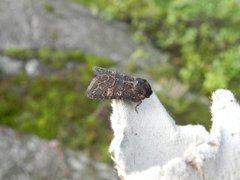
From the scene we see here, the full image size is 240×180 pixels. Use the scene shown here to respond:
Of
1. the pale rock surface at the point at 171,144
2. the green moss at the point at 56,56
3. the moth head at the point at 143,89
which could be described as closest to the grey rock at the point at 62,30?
the green moss at the point at 56,56

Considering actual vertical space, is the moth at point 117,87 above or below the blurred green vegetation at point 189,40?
below

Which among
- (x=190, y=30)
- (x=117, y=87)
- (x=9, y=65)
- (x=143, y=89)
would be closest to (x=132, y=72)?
(x=190, y=30)

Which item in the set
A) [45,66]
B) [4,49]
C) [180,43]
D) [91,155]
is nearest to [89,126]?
[91,155]

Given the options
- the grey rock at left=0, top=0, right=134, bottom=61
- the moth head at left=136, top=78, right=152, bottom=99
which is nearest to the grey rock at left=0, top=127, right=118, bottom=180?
the grey rock at left=0, top=0, right=134, bottom=61

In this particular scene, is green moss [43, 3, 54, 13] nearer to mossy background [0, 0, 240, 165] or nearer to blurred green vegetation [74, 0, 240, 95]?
mossy background [0, 0, 240, 165]

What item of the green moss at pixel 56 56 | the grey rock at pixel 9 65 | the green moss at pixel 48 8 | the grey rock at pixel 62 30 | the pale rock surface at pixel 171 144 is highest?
the green moss at pixel 48 8

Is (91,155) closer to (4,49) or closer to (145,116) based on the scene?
(4,49)

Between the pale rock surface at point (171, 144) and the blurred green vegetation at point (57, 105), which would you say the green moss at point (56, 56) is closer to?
the blurred green vegetation at point (57, 105)
